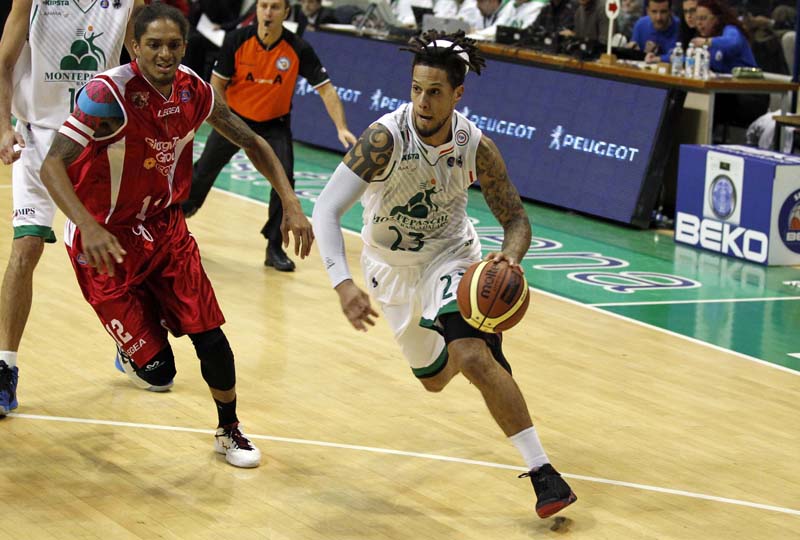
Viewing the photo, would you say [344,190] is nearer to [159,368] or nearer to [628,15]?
[159,368]

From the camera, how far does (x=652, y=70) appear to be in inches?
477

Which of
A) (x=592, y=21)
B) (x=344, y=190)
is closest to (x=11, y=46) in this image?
(x=344, y=190)

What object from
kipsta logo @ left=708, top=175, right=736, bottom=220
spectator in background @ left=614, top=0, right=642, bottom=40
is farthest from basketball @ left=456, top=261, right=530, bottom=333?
spectator in background @ left=614, top=0, right=642, bottom=40

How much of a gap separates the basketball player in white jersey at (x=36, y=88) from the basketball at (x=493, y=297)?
225 cm

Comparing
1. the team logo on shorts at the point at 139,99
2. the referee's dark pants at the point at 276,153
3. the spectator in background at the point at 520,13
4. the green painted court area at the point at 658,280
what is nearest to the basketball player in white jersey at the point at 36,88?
the team logo on shorts at the point at 139,99

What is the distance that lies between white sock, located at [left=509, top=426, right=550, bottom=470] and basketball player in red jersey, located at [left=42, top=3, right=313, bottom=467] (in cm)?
114

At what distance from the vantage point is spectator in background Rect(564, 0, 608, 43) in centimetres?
1395

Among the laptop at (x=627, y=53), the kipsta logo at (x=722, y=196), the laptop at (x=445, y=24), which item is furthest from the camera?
the laptop at (x=445, y=24)

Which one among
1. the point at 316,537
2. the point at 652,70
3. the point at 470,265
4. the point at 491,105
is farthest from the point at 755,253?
the point at 316,537

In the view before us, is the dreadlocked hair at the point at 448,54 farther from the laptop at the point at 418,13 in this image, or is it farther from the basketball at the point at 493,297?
the laptop at the point at 418,13

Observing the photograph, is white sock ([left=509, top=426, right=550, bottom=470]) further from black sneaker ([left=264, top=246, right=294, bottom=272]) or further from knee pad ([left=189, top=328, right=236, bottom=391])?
black sneaker ([left=264, top=246, right=294, bottom=272])

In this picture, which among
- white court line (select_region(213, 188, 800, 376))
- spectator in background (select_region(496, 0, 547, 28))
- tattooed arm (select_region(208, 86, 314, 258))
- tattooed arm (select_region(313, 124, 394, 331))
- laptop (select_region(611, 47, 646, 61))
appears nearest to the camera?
tattooed arm (select_region(313, 124, 394, 331))

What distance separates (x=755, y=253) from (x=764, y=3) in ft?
16.2

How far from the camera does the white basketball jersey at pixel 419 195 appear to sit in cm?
561
